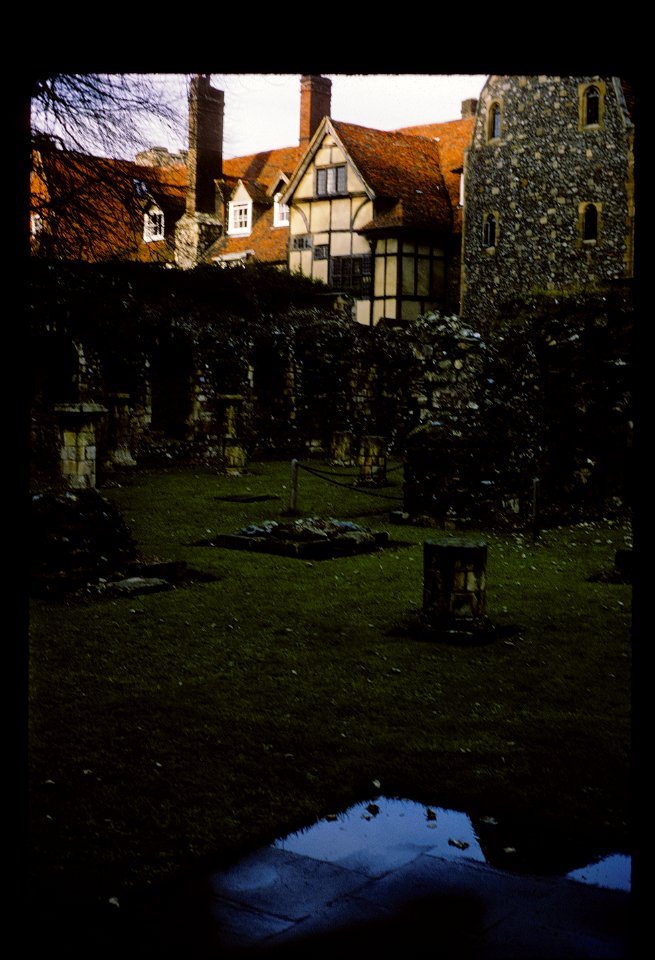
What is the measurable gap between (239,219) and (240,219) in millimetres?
81

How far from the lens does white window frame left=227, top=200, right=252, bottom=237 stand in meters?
38.5

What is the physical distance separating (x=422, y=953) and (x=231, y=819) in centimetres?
141

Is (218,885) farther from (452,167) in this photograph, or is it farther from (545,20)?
(452,167)

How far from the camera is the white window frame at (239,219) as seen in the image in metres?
38.5

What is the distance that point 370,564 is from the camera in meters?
11.4

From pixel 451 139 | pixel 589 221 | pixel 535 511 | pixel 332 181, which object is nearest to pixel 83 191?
pixel 535 511

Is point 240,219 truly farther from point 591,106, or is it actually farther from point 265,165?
point 591,106

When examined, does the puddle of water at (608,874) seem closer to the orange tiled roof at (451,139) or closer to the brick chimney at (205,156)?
the orange tiled roof at (451,139)

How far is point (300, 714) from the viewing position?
A: 19.1 ft

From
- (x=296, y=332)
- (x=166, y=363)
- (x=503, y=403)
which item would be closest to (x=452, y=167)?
(x=296, y=332)

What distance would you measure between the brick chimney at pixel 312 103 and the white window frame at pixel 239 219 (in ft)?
12.5

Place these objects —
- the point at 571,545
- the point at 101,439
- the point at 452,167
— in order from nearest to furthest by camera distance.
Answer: the point at 571,545 → the point at 101,439 → the point at 452,167

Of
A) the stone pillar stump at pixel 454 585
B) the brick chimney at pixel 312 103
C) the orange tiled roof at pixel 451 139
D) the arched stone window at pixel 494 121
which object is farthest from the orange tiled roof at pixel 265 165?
the stone pillar stump at pixel 454 585

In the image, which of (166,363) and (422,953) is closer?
(422,953)
